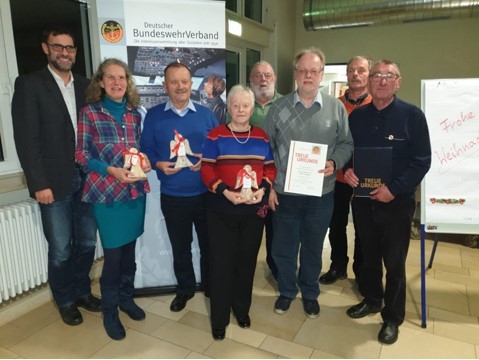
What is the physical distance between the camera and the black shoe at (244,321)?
7.49ft

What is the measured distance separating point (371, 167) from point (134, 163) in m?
1.37

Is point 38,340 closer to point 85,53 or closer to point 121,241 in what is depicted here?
point 121,241

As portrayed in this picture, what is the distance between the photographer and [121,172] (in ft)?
6.43

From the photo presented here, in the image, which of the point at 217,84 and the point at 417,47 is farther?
the point at 417,47

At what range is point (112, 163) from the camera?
2027 millimetres

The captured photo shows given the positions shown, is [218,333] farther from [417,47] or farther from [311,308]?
[417,47]

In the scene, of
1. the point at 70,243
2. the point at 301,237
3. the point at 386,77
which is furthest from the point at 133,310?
the point at 386,77

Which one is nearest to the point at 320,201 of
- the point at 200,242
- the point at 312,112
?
the point at 312,112

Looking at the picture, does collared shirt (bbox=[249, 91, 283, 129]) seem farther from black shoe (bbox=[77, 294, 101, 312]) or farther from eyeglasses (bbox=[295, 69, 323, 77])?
black shoe (bbox=[77, 294, 101, 312])

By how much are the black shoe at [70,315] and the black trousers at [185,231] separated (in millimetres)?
675

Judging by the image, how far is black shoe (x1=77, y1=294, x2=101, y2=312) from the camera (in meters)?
2.50

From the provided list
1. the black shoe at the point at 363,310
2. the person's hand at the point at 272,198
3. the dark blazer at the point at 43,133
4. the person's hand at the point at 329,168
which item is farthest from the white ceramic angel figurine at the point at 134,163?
the black shoe at the point at 363,310

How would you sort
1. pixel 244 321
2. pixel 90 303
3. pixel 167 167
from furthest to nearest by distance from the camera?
pixel 90 303, pixel 244 321, pixel 167 167

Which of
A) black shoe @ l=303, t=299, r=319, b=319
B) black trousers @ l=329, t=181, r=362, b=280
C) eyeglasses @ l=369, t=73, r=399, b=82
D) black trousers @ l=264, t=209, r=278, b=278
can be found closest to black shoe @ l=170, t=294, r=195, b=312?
black trousers @ l=264, t=209, r=278, b=278
